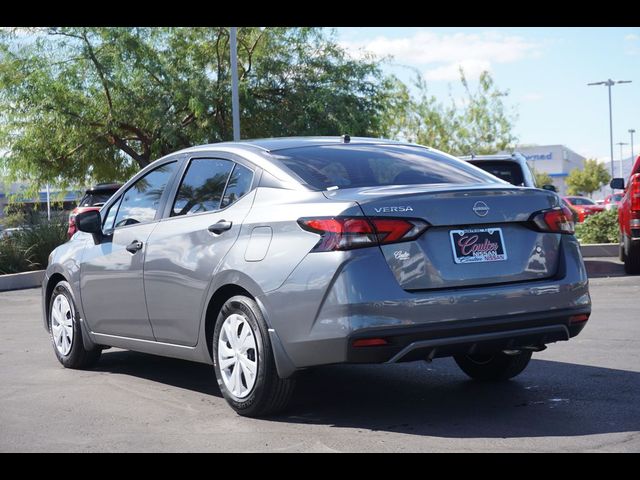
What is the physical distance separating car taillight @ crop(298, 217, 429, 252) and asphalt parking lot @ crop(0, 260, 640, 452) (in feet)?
3.01

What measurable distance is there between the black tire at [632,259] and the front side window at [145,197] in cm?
889

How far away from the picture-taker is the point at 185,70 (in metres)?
26.5

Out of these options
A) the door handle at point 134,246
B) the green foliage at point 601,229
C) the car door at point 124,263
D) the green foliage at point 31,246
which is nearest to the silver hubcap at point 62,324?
the car door at point 124,263

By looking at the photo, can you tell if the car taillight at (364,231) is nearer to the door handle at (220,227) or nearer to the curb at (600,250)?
the door handle at (220,227)

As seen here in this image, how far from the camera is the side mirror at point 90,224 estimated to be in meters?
7.40

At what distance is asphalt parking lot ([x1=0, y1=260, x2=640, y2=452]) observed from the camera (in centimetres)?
515

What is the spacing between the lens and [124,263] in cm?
701

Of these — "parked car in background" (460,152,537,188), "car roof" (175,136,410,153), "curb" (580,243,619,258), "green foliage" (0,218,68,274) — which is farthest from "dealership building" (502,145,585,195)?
"car roof" (175,136,410,153)

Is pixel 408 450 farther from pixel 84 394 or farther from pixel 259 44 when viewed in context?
pixel 259 44

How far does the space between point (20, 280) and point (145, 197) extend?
37.7ft
